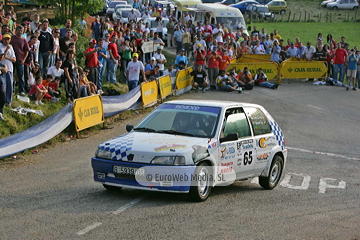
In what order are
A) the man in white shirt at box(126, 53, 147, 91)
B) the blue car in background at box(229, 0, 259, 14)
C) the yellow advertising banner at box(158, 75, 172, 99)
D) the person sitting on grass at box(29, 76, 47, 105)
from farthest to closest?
the blue car in background at box(229, 0, 259, 14) → the yellow advertising banner at box(158, 75, 172, 99) → the man in white shirt at box(126, 53, 147, 91) → the person sitting on grass at box(29, 76, 47, 105)

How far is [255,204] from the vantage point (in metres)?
9.52

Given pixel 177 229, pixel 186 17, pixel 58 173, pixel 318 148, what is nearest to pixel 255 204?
pixel 177 229

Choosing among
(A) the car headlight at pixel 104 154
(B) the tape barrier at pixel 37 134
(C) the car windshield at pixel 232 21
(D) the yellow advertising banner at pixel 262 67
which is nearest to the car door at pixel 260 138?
(A) the car headlight at pixel 104 154

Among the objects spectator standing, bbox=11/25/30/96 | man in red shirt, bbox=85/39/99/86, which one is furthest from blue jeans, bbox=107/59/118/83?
spectator standing, bbox=11/25/30/96

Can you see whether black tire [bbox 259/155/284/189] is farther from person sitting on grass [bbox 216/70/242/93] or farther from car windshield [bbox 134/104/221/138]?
person sitting on grass [bbox 216/70/242/93]

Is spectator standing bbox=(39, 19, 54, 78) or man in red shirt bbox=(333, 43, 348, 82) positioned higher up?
spectator standing bbox=(39, 19, 54, 78)

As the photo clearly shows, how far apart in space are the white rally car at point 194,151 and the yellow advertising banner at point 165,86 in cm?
1105

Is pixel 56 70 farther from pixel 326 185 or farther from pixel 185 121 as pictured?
pixel 326 185

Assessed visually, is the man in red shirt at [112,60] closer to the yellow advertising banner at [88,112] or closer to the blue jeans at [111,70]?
the blue jeans at [111,70]

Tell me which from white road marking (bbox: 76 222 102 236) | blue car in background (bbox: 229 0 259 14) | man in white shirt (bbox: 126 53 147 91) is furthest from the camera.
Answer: blue car in background (bbox: 229 0 259 14)

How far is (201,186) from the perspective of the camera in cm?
914

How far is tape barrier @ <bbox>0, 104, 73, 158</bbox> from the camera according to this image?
12906 mm

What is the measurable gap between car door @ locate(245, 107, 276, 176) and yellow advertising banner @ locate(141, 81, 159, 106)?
9.69 meters

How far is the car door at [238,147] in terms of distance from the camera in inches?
380
